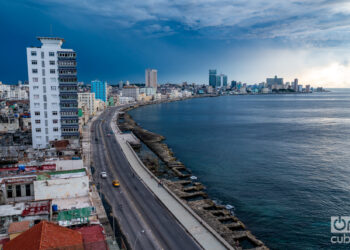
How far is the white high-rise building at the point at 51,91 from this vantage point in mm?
53031

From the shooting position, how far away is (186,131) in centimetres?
10088

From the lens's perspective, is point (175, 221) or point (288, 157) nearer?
point (175, 221)

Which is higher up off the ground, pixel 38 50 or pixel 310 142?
pixel 38 50

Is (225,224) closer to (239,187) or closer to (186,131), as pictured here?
(239,187)

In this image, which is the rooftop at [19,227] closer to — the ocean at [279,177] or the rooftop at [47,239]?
the rooftop at [47,239]

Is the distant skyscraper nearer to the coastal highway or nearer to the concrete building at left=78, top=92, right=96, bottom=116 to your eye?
the concrete building at left=78, top=92, right=96, bottom=116

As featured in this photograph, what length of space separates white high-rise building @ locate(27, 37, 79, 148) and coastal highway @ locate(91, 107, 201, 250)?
13206mm

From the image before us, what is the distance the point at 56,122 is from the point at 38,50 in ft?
47.3

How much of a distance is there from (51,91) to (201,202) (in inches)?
1476

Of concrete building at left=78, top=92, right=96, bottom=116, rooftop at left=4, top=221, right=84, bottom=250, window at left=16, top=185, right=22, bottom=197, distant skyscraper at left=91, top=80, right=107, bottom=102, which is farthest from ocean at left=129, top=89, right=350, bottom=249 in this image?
distant skyscraper at left=91, top=80, right=107, bottom=102

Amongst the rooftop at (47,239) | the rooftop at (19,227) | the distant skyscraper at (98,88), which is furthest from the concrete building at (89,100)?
the rooftop at (47,239)

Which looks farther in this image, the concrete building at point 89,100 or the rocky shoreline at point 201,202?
the concrete building at point 89,100

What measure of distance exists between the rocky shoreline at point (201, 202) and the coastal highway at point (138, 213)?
4956mm

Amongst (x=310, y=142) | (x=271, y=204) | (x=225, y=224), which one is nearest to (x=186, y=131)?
(x=310, y=142)
